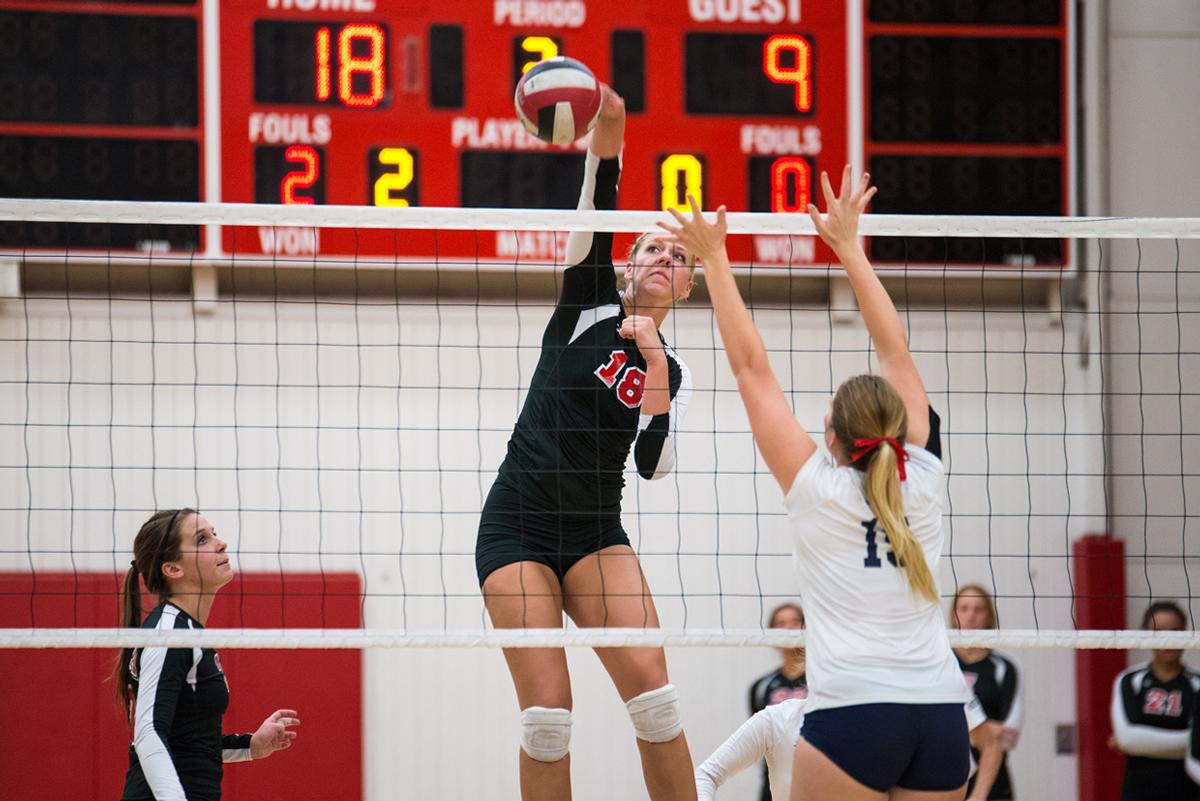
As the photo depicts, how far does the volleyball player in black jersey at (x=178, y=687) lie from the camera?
13.5 ft

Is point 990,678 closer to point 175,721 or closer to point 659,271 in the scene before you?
point 659,271

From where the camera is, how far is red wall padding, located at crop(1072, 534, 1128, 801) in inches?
323

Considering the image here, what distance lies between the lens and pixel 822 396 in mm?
8344

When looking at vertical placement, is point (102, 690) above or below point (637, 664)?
below

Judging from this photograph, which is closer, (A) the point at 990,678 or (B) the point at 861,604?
(B) the point at 861,604

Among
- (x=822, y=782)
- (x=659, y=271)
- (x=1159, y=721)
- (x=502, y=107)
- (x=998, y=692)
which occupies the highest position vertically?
(x=502, y=107)

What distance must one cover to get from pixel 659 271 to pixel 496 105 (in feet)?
10.9

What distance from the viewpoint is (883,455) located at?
3.33m

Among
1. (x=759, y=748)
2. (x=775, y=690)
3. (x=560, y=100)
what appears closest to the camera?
(x=560, y=100)

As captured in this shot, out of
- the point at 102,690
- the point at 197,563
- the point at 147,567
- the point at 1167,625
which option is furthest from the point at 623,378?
the point at 102,690

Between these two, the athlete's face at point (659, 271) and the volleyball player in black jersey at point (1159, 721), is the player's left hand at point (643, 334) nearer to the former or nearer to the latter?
the athlete's face at point (659, 271)

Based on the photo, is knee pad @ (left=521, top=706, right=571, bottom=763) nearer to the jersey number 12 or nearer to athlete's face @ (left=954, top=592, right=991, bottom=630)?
the jersey number 12

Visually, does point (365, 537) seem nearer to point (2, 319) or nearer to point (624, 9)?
point (2, 319)

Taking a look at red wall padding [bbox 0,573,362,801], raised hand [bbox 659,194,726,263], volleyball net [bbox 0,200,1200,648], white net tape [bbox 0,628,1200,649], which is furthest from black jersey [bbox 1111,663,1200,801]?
raised hand [bbox 659,194,726,263]
